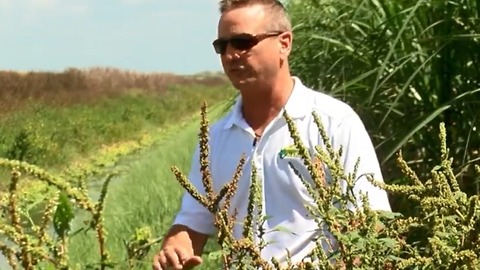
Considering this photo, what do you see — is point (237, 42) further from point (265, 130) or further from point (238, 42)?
point (265, 130)

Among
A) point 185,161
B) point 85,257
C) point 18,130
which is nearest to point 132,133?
point 18,130

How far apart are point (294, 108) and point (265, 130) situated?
98mm

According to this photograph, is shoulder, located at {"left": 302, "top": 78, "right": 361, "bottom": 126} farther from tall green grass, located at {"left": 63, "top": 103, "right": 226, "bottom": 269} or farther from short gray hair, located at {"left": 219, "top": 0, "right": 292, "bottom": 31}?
tall green grass, located at {"left": 63, "top": 103, "right": 226, "bottom": 269}

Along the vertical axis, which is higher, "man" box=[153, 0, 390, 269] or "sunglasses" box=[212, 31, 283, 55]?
"sunglasses" box=[212, 31, 283, 55]

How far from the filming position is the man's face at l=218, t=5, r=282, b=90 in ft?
6.94

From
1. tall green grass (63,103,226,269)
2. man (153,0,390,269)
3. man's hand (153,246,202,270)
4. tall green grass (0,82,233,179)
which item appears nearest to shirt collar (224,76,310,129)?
man (153,0,390,269)

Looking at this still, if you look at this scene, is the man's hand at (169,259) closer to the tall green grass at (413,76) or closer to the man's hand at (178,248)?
the man's hand at (178,248)

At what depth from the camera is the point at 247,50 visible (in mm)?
2123

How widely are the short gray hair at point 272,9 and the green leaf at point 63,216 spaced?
1.23 m

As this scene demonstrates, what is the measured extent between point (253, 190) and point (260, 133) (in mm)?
1217

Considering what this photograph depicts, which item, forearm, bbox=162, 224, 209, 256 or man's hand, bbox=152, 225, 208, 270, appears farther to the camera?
forearm, bbox=162, 224, 209, 256

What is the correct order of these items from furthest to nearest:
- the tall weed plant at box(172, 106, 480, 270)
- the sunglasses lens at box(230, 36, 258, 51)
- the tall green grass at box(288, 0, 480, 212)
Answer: the tall green grass at box(288, 0, 480, 212)
the sunglasses lens at box(230, 36, 258, 51)
the tall weed plant at box(172, 106, 480, 270)

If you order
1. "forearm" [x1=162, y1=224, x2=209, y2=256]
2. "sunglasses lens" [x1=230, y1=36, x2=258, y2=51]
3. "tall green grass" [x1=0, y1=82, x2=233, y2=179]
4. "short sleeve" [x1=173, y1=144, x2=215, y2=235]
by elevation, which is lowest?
"tall green grass" [x1=0, y1=82, x2=233, y2=179]

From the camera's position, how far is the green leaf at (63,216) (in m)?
1.02
